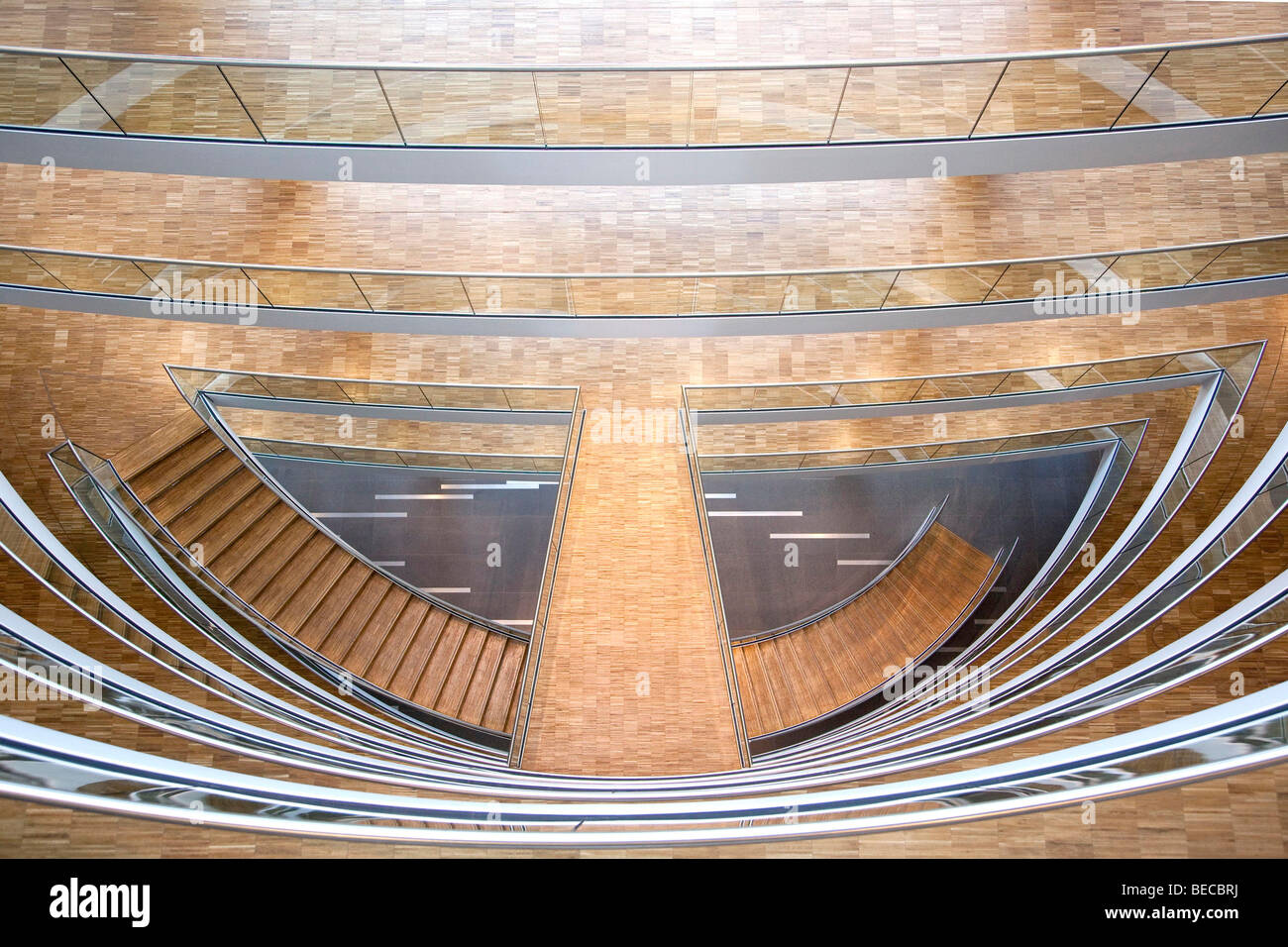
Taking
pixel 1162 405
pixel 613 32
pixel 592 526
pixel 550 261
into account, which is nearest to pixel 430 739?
pixel 592 526

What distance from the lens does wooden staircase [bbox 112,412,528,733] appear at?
7.38m

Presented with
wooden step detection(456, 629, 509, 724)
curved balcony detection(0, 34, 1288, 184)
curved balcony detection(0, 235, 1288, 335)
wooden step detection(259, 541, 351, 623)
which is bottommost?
wooden step detection(456, 629, 509, 724)

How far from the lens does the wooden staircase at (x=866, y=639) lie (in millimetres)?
8953

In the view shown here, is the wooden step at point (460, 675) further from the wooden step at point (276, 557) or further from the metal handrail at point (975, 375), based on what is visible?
the metal handrail at point (975, 375)

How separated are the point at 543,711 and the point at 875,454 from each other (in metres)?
4.85

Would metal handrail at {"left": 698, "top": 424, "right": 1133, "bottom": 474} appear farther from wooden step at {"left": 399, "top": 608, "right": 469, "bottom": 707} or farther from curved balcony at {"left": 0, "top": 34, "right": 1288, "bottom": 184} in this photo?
curved balcony at {"left": 0, "top": 34, "right": 1288, "bottom": 184}

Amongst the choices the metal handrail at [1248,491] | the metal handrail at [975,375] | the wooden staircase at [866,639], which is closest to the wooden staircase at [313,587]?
the wooden staircase at [866,639]

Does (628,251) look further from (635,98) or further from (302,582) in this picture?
(302,582)

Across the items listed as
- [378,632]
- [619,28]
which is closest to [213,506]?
[378,632]

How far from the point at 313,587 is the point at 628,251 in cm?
500

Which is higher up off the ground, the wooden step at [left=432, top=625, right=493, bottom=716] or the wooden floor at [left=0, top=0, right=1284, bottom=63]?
the wooden floor at [left=0, top=0, right=1284, bottom=63]

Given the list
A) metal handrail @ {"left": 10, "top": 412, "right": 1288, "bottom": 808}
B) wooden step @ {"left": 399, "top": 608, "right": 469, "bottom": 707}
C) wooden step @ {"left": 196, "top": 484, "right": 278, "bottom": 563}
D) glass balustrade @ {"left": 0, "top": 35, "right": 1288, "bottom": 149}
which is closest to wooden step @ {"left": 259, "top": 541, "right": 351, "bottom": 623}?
wooden step @ {"left": 196, "top": 484, "right": 278, "bottom": 563}

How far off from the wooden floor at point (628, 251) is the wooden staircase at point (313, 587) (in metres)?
0.66

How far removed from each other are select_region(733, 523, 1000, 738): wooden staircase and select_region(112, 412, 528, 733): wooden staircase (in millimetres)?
2965
